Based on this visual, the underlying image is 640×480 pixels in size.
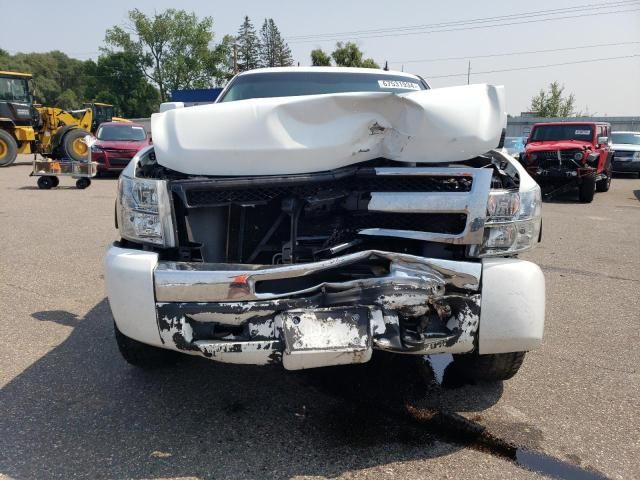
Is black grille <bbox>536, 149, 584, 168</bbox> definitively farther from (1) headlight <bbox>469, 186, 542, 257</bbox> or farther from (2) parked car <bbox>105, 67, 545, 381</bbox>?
(1) headlight <bbox>469, 186, 542, 257</bbox>

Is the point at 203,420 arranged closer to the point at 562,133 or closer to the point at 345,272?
the point at 345,272

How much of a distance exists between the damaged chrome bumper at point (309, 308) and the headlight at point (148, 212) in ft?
0.42

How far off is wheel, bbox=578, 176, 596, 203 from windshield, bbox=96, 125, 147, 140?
1250 centimetres

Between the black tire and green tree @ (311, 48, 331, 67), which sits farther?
green tree @ (311, 48, 331, 67)

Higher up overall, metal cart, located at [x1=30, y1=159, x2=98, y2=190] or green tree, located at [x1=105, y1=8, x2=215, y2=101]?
green tree, located at [x1=105, y1=8, x2=215, y2=101]

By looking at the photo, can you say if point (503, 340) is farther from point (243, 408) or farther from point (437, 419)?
point (243, 408)

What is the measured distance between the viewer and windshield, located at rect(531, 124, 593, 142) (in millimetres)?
13761

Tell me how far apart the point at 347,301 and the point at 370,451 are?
720mm

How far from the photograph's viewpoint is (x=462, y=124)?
8.46ft

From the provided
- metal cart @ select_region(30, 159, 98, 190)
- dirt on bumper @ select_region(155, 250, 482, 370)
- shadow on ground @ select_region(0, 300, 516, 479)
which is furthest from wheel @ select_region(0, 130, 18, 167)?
dirt on bumper @ select_region(155, 250, 482, 370)

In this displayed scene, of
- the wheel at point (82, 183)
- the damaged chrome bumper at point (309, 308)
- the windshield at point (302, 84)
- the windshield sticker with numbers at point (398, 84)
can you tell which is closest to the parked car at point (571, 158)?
the windshield sticker with numbers at point (398, 84)

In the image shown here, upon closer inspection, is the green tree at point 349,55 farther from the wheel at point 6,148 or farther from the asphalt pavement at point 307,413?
the asphalt pavement at point 307,413

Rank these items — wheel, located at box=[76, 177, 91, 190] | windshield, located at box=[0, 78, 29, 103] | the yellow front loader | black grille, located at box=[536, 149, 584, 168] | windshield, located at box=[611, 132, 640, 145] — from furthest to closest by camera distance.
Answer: windshield, located at box=[611, 132, 640, 145], windshield, located at box=[0, 78, 29, 103], the yellow front loader, wheel, located at box=[76, 177, 91, 190], black grille, located at box=[536, 149, 584, 168]

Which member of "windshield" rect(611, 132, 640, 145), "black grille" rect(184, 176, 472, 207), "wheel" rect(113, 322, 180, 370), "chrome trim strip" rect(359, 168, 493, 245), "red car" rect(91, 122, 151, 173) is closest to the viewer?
"chrome trim strip" rect(359, 168, 493, 245)
